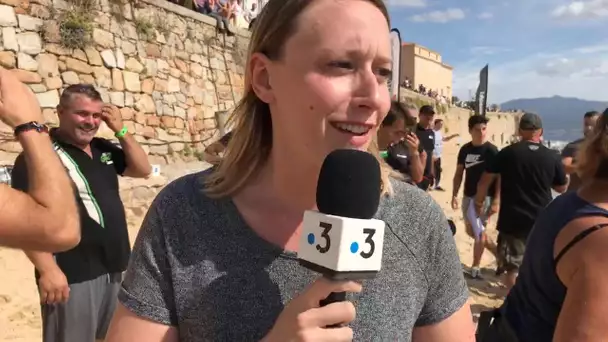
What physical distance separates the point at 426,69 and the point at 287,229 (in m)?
49.0

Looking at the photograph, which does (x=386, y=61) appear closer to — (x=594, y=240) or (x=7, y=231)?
(x=594, y=240)

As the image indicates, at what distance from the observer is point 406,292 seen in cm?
133

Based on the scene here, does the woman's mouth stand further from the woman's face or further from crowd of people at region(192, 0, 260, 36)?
crowd of people at region(192, 0, 260, 36)

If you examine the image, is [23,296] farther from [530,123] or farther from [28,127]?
[530,123]

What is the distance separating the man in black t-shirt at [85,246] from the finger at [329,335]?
→ 8.48ft

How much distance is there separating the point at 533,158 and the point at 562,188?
1.51ft

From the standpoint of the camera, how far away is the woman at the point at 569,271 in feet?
5.12

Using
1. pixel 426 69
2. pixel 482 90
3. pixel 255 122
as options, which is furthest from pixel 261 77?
pixel 426 69

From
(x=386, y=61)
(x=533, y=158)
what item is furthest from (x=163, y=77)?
(x=386, y=61)

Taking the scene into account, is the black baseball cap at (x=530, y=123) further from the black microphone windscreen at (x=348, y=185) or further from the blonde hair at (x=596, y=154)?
the black microphone windscreen at (x=348, y=185)

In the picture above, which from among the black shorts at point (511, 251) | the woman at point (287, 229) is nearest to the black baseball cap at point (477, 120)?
the black shorts at point (511, 251)

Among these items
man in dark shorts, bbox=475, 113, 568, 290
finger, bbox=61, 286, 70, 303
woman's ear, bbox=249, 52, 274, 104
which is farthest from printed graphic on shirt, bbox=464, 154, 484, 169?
woman's ear, bbox=249, 52, 274, 104

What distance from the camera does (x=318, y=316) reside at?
3.28 feet

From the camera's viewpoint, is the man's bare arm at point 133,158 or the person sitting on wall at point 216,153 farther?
the man's bare arm at point 133,158
